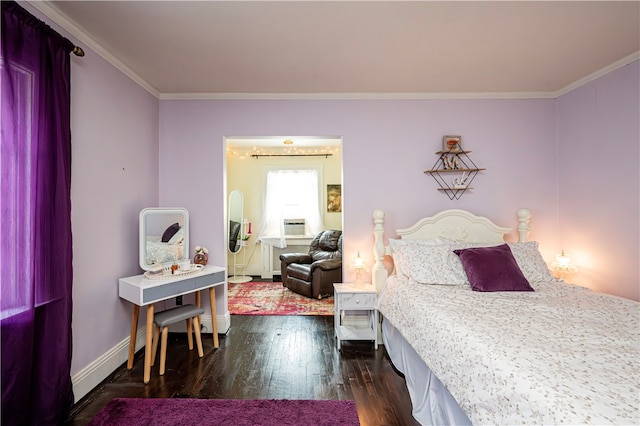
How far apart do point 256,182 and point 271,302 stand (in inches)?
103

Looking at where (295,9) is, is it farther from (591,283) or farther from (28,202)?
(591,283)

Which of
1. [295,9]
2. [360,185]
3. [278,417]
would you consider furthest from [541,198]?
[278,417]

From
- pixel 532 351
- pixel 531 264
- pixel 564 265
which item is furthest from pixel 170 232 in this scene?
pixel 564 265

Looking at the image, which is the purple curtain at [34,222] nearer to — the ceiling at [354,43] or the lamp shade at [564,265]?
the ceiling at [354,43]

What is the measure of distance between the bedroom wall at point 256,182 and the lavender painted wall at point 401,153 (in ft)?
8.55

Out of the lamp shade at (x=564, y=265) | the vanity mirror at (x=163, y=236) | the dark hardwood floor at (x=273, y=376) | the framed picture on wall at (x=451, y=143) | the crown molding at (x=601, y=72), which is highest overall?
the crown molding at (x=601, y=72)

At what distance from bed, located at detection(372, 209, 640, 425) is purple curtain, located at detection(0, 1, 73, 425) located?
2.21 metres

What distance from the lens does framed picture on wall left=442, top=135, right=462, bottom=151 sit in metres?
3.13

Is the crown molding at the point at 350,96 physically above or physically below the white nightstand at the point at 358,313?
above

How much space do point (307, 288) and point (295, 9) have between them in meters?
3.48

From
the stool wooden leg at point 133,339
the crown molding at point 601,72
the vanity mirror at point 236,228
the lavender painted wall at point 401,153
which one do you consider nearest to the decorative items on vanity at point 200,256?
the lavender painted wall at point 401,153

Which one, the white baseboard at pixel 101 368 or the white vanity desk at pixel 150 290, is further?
the white vanity desk at pixel 150 290

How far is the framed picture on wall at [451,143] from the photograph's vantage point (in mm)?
3133

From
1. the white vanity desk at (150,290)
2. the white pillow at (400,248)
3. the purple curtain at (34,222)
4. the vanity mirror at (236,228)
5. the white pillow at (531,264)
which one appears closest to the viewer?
the purple curtain at (34,222)
